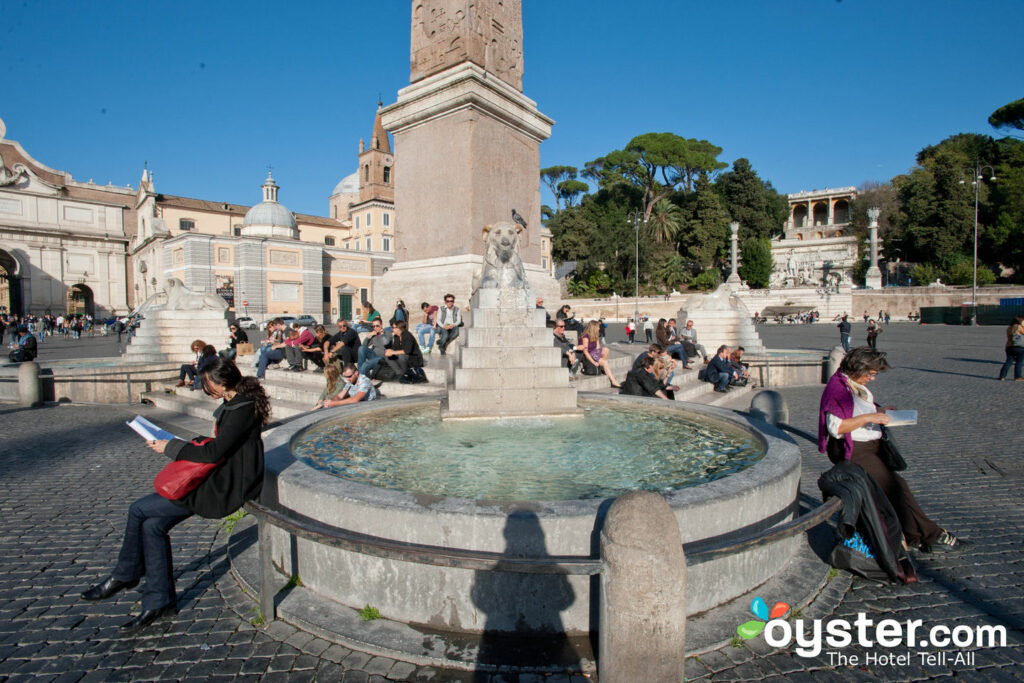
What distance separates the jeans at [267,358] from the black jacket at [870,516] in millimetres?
9537

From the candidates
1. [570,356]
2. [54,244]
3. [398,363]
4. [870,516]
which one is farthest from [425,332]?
[54,244]

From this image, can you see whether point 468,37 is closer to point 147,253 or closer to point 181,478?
point 181,478

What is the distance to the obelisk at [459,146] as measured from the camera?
10016mm

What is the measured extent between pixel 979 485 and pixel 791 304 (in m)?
55.7

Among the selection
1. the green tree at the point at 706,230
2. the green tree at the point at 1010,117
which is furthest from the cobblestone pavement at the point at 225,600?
the green tree at the point at 1010,117

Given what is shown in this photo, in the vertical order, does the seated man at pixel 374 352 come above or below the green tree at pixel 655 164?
below

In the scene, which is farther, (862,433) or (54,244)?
(54,244)

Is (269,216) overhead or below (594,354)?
overhead

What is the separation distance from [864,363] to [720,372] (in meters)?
7.68

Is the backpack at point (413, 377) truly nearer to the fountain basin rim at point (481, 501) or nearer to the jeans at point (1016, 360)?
the fountain basin rim at point (481, 501)

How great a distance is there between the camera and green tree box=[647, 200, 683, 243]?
62.4 metres

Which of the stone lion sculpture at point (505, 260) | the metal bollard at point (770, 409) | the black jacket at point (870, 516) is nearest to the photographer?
the black jacket at point (870, 516)

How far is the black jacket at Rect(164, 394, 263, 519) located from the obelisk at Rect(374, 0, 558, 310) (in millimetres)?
7167

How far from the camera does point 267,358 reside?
10633 mm
